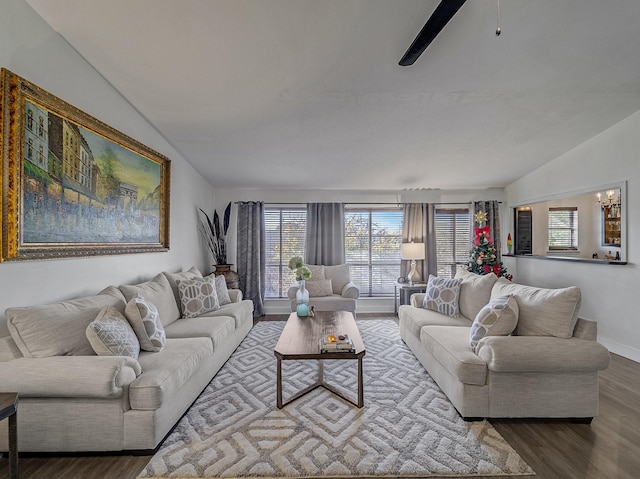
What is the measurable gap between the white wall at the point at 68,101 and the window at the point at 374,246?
3.46 meters

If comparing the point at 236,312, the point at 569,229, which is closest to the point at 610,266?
the point at 569,229

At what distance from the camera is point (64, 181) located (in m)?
2.35

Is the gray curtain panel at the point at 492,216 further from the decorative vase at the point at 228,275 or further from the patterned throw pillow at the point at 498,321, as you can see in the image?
the decorative vase at the point at 228,275

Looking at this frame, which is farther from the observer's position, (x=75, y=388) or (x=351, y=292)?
(x=351, y=292)

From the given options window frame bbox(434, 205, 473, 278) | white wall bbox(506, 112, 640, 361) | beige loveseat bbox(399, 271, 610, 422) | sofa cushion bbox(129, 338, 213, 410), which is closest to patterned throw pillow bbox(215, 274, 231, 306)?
sofa cushion bbox(129, 338, 213, 410)

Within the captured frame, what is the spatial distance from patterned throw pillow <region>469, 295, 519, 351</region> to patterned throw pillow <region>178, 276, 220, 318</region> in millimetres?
2879

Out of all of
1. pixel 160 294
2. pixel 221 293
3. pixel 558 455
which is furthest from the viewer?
pixel 221 293

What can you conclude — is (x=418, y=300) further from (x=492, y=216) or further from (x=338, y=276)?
(x=492, y=216)

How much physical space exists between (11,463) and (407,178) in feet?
17.5

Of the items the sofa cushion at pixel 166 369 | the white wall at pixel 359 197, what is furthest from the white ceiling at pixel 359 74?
the sofa cushion at pixel 166 369

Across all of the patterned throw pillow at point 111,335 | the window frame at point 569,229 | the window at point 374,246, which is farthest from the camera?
the window frame at point 569,229

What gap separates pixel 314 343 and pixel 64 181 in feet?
7.91

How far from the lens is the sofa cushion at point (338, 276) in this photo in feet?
17.6

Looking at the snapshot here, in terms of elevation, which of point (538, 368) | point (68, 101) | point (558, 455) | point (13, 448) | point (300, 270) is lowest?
point (558, 455)
